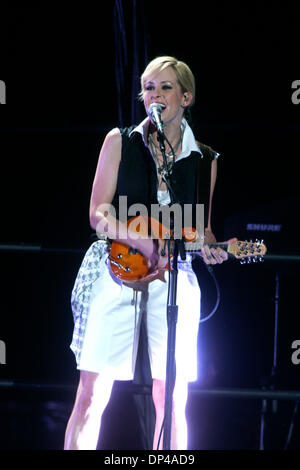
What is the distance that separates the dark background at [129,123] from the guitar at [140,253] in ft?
4.19

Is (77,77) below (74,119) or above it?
above

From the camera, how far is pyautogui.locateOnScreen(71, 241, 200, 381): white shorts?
2.35 meters

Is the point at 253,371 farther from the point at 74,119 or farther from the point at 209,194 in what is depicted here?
the point at 74,119

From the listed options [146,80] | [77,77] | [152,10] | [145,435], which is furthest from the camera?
[77,77]

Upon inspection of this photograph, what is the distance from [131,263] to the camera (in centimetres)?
234

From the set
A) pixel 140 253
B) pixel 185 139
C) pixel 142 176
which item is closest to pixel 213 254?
pixel 140 253

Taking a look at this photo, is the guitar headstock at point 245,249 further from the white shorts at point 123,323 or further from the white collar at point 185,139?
the white collar at point 185,139

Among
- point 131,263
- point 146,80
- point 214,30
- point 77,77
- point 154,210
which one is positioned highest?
point 214,30

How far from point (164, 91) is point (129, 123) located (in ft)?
4.17

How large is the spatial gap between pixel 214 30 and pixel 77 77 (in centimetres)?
103

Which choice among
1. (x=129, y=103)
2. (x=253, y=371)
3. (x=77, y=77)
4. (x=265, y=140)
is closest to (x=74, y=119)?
(x=77, y=77)

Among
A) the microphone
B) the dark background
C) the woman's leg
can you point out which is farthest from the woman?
the dark background

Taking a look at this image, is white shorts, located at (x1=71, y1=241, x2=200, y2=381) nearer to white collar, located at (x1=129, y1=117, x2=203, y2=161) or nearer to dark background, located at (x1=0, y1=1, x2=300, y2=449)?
white collar, located at (x1=129, y1=117, x2=203, y2=161)

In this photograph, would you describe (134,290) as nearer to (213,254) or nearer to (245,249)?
(213,254)
